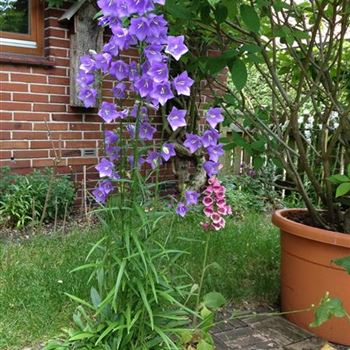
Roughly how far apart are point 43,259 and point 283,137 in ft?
5.44

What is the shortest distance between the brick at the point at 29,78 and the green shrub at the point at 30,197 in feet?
2.60

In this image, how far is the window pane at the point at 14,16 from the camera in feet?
12.8

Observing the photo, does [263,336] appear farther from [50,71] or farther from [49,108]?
[50,71]

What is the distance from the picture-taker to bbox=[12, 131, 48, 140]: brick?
396 cm

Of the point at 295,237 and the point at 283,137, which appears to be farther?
the point at 283,137

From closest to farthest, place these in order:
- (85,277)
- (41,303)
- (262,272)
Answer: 1. (41,303)
2. (85,277)
3. (262,272)

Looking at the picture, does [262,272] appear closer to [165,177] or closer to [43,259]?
[43,259]

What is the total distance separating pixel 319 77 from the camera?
2404 mm

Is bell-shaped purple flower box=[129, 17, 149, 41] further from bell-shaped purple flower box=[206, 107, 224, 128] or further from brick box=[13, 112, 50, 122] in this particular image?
brick box=[13, 112, 50, 122]

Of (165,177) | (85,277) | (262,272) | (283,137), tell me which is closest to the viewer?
(85,277)

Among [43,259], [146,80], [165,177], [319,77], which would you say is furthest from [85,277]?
[165,177]

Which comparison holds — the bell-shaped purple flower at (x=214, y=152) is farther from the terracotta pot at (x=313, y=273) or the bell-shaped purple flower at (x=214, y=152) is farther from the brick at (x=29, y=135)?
the brick at (x=29, y=135)

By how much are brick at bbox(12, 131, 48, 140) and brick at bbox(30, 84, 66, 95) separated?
371mm

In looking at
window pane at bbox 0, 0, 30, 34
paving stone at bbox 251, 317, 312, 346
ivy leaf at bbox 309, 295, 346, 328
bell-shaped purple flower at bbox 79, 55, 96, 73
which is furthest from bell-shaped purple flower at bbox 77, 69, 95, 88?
window pane at bbox 0, 0, 30, 34
